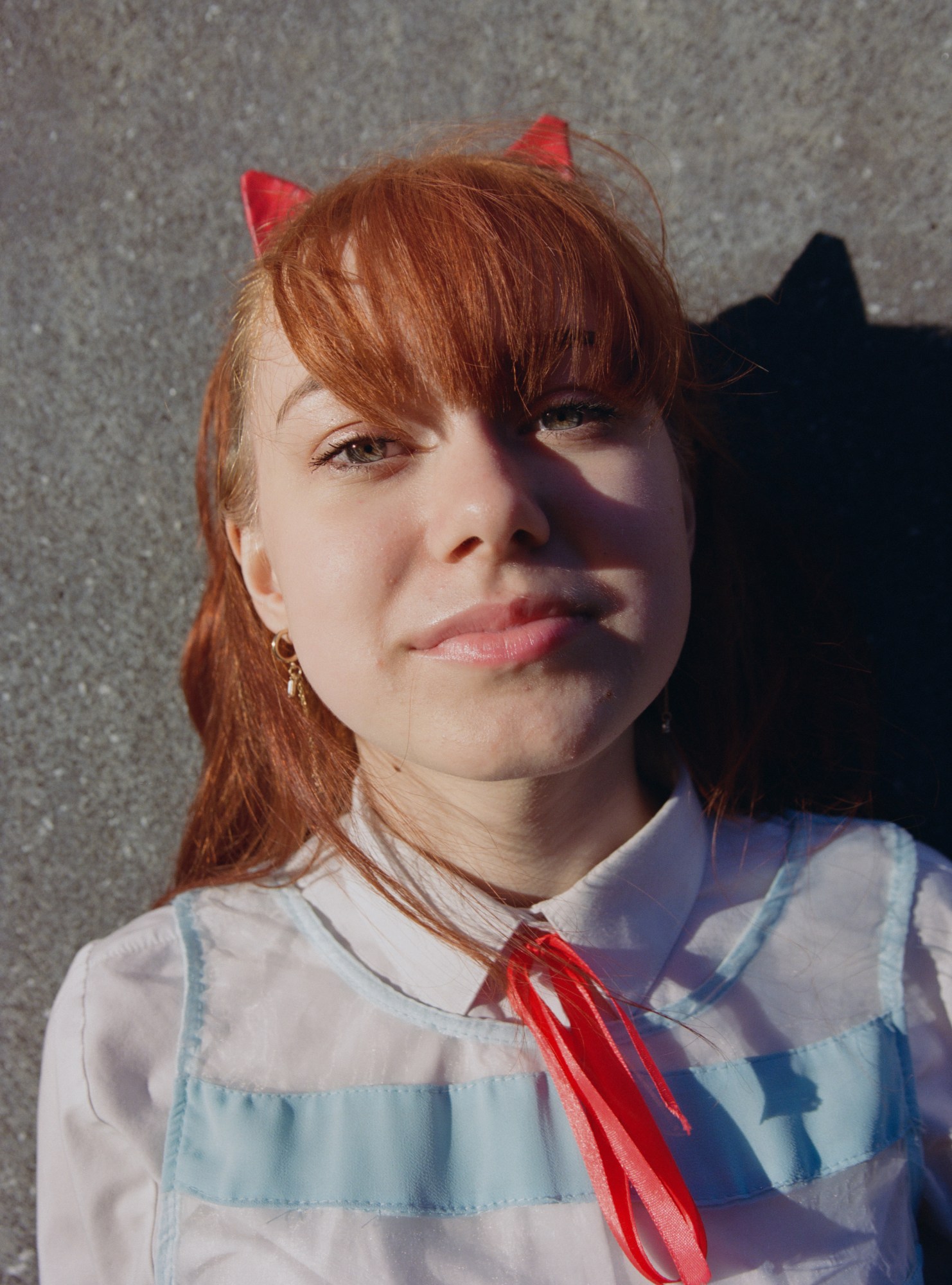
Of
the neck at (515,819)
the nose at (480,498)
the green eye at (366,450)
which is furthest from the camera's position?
the neck at (515,819)

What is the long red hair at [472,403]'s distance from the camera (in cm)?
91

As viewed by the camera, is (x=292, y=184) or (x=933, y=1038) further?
(x=292, y=184)

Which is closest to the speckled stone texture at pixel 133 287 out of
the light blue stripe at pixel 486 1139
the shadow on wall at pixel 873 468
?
the shadow on wall at pixel 873 468

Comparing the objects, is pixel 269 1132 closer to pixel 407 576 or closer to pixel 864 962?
pixel 407 576

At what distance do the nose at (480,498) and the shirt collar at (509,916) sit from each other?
0.42 metres

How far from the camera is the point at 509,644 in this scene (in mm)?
883

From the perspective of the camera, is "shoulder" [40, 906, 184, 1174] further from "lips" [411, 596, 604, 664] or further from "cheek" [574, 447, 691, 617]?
"cheek" [574, 447, 691, 617]

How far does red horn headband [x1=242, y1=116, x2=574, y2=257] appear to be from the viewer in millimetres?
1156

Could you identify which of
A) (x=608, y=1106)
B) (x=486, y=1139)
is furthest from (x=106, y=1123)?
(x=608, y=1106)

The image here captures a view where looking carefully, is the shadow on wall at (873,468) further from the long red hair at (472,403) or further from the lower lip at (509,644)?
the lower lip at (509,644)

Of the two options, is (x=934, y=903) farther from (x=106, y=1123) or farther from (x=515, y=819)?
(x=106, y=1123)

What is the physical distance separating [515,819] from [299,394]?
20.9 inches

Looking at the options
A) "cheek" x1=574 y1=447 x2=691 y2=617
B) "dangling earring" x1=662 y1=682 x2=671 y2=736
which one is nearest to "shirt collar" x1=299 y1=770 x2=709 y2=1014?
"dangling earring" x1=662 y1=682 x2=671 y2=736

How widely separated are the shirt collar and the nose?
0.42m
